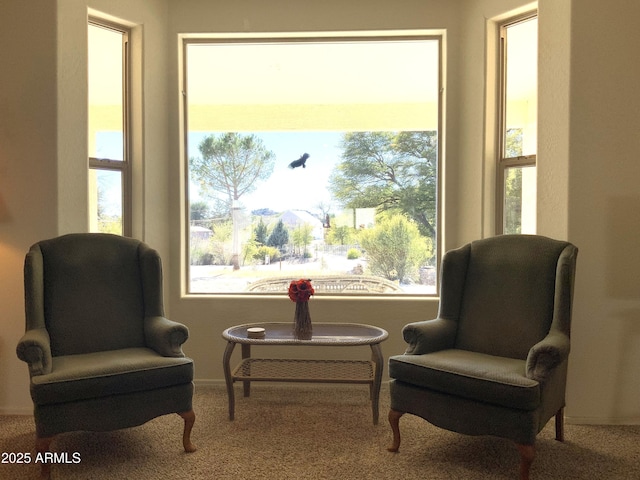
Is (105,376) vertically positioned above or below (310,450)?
above

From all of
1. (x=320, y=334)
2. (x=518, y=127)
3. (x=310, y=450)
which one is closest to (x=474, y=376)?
(x=310, y=450)

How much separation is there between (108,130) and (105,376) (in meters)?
A: 1.92

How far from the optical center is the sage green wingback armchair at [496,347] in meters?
2.31

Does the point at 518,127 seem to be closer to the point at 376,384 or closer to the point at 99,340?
the point at 376,384

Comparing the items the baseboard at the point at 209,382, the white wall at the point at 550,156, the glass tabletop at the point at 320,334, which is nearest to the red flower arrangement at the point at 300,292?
A: the glass tabletop at the point at 320,334

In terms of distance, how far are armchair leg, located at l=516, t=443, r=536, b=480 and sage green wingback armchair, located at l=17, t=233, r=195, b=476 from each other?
64.9 inches

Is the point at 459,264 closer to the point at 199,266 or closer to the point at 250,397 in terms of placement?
the point at 250,397

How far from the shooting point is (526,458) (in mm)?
2275

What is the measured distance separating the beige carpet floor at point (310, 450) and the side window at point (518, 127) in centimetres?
142

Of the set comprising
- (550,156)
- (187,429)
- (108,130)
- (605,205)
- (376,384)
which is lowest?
(187,429)

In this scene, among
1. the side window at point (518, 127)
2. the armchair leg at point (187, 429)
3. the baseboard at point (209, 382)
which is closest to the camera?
the armchair leg at point (187, 429)

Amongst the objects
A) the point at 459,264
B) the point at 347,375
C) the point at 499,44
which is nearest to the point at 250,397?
the point at 347,375

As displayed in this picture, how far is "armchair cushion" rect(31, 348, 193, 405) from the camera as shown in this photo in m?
2.34

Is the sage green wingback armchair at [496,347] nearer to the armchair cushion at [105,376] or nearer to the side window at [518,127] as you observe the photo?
the side window at [518,127]
